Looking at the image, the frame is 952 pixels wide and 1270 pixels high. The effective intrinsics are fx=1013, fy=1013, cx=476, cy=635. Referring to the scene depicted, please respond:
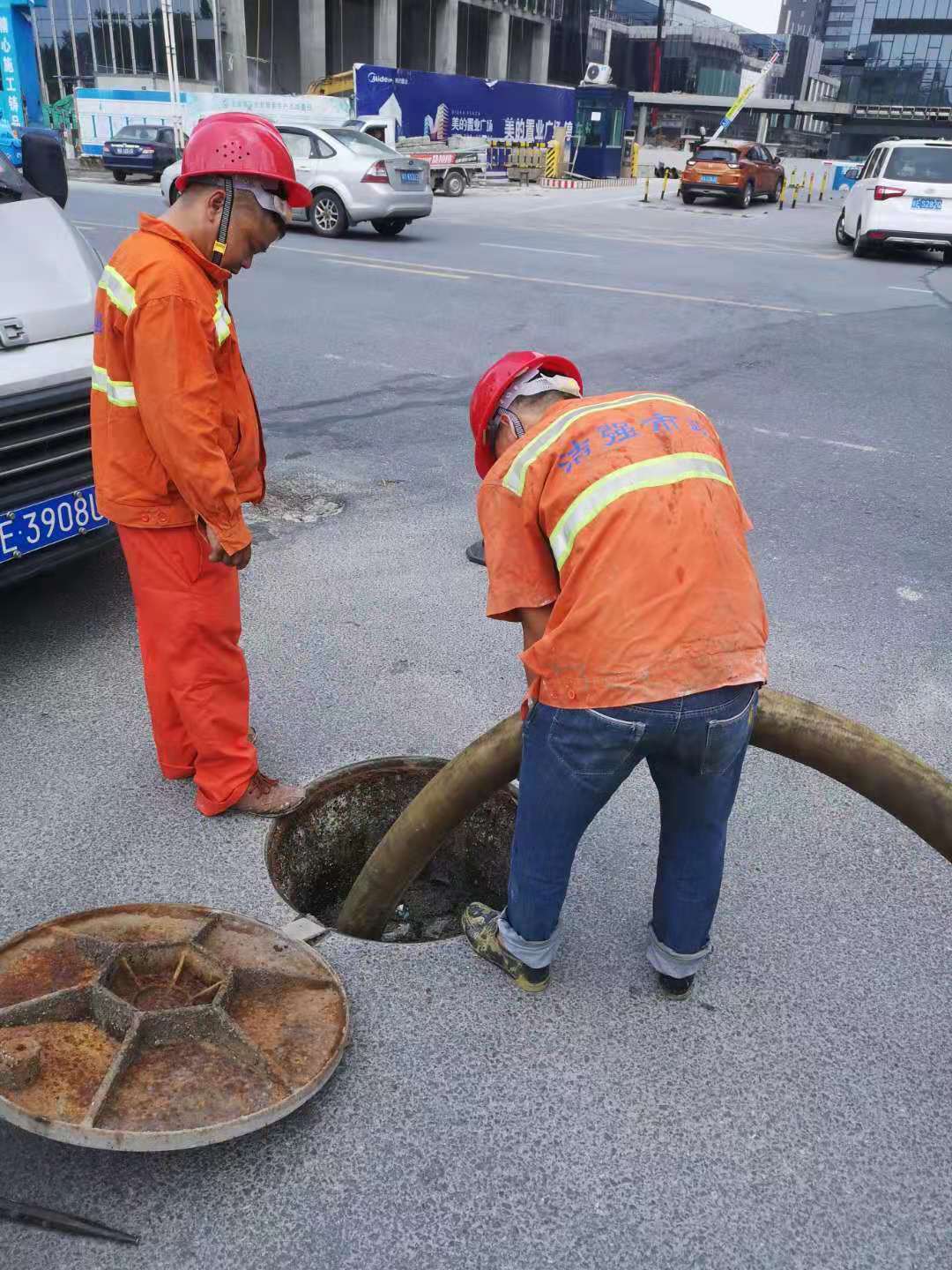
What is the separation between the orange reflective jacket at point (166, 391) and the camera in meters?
2.52

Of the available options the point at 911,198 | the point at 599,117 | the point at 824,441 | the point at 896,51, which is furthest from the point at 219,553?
the point at 896,51

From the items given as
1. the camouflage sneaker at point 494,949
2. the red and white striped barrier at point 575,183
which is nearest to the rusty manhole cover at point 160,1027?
the camouflage sneaker at point 494,949

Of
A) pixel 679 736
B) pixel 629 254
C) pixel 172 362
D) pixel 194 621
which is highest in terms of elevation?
pixel 172 362

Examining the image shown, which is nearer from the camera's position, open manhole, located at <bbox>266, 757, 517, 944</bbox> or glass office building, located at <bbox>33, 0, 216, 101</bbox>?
open manhole, located at <bbox>266, 757, 517, 944</bbox>

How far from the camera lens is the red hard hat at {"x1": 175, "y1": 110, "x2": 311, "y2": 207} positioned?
8.46 ft

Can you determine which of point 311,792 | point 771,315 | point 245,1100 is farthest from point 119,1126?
point 771,315

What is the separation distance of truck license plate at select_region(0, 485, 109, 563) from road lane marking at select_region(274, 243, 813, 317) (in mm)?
9463

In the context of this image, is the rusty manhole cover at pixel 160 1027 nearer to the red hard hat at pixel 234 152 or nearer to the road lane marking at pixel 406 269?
the red hard hat at pixel 234 152

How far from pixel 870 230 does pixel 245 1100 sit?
17.1 meters

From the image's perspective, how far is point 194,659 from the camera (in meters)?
2.94

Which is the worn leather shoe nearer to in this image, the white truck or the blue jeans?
the blue jeans

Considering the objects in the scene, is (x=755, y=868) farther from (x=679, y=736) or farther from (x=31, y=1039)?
(x=31, y=1039)

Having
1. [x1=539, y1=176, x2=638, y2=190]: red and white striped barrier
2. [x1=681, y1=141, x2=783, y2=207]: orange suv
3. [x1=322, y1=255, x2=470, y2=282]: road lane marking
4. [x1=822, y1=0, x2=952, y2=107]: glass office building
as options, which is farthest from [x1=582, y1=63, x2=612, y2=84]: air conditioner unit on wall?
[x1=322, y1=255, x2=470, y2=282]: road lane marking

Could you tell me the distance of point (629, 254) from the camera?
15.9m
